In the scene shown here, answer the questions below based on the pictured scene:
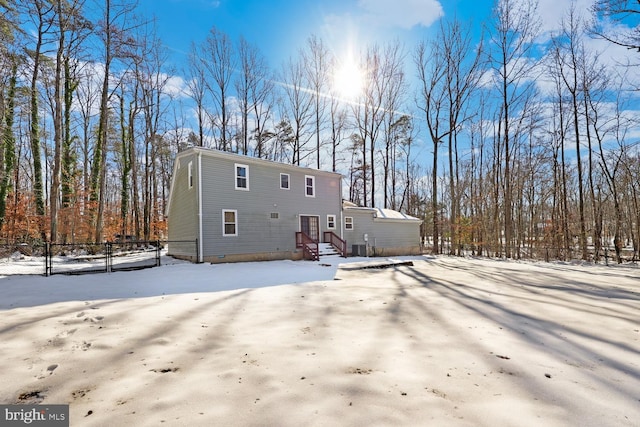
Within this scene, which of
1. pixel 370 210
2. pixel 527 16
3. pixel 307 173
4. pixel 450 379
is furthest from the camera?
pixel 370 210

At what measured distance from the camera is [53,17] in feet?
42.3

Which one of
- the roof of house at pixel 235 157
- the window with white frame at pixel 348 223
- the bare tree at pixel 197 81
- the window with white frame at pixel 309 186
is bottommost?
the window with white frame at pixel 348 223

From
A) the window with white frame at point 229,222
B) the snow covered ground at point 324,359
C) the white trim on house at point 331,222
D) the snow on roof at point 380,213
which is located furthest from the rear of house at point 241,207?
the snow covered ground at point 324,359

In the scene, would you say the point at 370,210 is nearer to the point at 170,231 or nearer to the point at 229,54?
the point at 170,231

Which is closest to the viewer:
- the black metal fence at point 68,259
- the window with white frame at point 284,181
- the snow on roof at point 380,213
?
the black metal fence at point 68,259

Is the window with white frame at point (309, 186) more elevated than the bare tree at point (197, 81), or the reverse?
the bare tree at point (197, 81)

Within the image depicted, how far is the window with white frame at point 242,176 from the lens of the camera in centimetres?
1358

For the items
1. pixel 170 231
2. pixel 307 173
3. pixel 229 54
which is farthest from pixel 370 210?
pixel 229 54

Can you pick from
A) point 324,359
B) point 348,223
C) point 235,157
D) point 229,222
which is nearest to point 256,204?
point 229,222

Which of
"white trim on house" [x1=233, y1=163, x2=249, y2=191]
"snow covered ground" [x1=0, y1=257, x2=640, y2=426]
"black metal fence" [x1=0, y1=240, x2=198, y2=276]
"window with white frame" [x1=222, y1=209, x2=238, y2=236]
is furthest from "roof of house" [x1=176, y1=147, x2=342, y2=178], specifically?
"snow covered ground" [x1=0, y1=257, x2=640, y2=426]

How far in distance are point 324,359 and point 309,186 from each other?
1396 cm

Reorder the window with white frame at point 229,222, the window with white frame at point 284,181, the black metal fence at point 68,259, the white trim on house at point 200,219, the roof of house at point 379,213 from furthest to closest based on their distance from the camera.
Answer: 1. the roof of house at point 379,213
2. the window with white frame at point 284,181
3. the window with white frame at point 229,222
4. the white trim on house at point 200,219
5. the black metal fence at point 68,259

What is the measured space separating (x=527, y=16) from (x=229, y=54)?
2048 cm

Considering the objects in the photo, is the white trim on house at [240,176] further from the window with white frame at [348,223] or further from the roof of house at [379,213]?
the window with white frame at [348,223]
